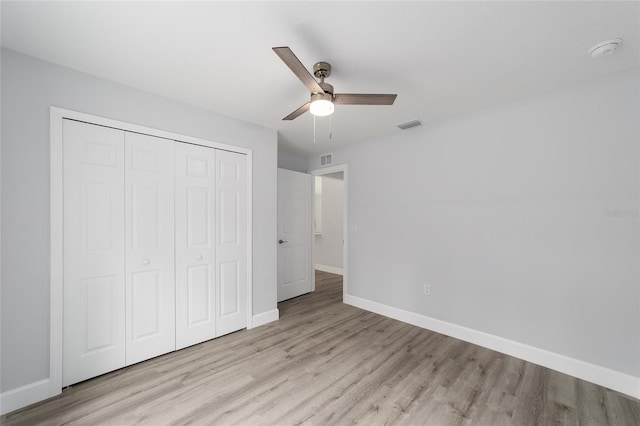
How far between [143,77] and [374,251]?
332cm

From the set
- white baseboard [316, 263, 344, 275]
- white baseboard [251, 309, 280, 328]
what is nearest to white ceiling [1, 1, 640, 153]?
white baseboard [251, 309, 280, 328]

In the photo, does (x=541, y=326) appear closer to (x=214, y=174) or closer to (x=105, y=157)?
(x=214, y=174)

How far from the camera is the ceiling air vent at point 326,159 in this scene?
4348 millimetres

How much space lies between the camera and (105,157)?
7.15 ft

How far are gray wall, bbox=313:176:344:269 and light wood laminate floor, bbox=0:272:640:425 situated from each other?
3.46m

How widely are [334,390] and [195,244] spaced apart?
1.95 meters

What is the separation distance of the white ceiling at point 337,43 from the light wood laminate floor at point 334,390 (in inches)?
101

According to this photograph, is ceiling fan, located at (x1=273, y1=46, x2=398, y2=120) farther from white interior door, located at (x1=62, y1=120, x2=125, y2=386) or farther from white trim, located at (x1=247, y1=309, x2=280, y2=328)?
white trim, located at (x1=247, y1=309, x2=280, y2=328)

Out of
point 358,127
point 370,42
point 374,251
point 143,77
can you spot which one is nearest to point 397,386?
point 374,251

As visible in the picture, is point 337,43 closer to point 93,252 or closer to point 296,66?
point 296,66

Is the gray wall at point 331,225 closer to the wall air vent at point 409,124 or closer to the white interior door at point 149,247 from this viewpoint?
the wall air vent at point 409,124

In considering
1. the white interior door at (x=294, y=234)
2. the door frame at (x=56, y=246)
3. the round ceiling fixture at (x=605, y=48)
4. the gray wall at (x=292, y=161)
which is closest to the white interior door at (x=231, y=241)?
the white interior door at (x=294, y=234)

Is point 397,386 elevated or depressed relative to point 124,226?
depressed

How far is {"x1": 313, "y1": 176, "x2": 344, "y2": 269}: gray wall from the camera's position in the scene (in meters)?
6.23
